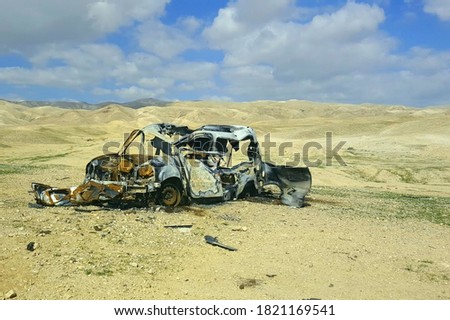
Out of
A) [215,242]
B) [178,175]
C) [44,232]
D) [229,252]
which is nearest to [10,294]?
[44,232]

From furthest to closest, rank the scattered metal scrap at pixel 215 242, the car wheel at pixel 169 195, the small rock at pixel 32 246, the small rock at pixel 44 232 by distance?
the car wheel at pixel 169 195
the scattered metal scrap at pixel 215 242
the small rock at pixel 44 232
the small rock at pixel 32 246

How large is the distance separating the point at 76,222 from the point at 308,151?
2927cm

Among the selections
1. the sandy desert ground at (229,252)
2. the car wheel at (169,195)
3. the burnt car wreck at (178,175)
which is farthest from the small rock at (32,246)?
the car wheel at (169,195)

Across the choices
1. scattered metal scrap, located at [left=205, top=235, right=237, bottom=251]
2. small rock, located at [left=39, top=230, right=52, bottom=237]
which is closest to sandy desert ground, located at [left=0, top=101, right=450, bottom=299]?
small rock, located at [left=39, top=230, right=52, bottom=237]

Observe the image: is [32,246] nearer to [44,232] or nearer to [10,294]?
[44,232]

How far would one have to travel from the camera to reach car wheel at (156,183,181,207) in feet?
35.2

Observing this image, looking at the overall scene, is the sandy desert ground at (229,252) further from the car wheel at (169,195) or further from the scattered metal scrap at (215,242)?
the car wheel at (169,195)

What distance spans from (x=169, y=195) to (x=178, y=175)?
0.50 m

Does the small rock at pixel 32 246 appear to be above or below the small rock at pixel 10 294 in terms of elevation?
above

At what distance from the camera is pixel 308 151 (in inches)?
1428

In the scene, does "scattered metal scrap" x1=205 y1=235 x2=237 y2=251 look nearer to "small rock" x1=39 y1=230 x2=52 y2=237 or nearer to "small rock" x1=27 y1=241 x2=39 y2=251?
"small rock" x1=39 y1=230 x2=52 y2=237

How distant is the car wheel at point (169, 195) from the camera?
10.7 meters

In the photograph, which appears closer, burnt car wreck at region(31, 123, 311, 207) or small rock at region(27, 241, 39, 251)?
small rock at region(27, 241, 39, 251)

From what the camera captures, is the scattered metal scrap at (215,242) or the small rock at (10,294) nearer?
the small rock at (10,294)
